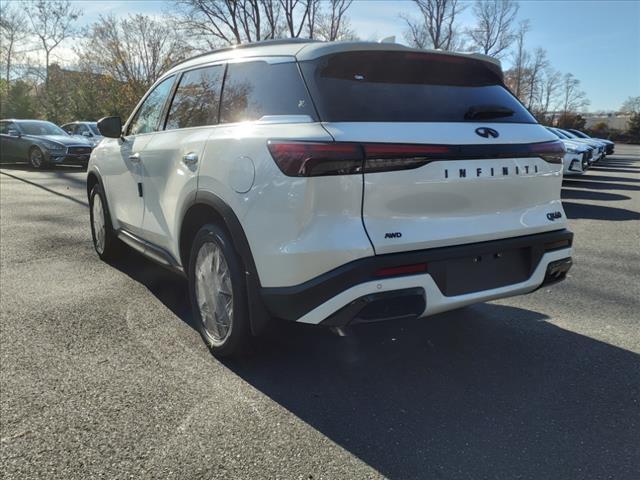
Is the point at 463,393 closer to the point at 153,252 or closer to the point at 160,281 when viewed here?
the point at 153,252

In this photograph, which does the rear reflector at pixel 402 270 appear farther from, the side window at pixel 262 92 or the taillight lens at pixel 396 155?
the side window at pixel 262 92

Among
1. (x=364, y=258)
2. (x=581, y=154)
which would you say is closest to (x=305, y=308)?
(x=364, y=258)

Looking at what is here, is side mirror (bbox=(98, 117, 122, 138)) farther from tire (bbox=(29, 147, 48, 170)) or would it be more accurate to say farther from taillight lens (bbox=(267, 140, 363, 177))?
tire (bbox=(29, 147, 48, 170))

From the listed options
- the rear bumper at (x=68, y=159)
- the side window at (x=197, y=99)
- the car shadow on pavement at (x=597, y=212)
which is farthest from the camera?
the rear bumper at (x=68, y=159)

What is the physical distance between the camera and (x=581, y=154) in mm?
13719

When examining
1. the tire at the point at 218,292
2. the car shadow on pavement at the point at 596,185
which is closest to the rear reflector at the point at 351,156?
the tire at the point at 218,292

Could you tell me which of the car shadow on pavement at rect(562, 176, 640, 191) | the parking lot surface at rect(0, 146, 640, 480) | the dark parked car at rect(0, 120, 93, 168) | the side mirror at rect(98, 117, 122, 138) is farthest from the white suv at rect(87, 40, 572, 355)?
the dark parked car at rect(0, 120, 93, 168)

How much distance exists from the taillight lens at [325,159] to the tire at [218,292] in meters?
0.76

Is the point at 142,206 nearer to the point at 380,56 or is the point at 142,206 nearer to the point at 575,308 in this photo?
the point at 380,56

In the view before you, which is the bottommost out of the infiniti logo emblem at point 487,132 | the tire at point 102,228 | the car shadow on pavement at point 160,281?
the car shadow on pavement at point 160,281

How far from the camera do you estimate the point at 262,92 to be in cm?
307

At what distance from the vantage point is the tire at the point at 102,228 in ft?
17.6

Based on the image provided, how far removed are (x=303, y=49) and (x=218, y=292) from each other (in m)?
1.50

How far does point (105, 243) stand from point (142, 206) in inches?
56.3
